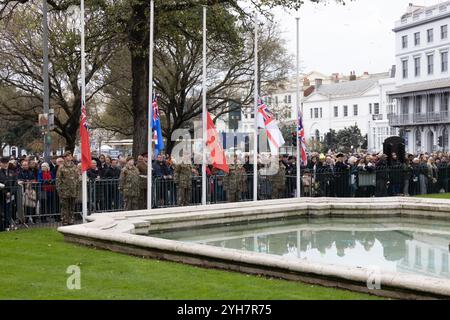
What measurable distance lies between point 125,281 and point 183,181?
1013 centimetres

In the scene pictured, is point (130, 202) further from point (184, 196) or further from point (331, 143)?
point (331, 143)

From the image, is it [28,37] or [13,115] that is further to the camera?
[13,115]

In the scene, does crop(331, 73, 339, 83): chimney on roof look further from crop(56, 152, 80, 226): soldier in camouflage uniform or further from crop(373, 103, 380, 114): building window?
crop(56, 152, 80, 226): soldier in camouflage uniform

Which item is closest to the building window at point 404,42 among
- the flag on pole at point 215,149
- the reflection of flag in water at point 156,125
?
the flag on pole at point 215,149

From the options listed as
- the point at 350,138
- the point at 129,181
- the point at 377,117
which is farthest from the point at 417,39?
the point at 129,181

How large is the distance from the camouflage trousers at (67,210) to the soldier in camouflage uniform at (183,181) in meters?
3.75

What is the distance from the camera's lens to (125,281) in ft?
31.3

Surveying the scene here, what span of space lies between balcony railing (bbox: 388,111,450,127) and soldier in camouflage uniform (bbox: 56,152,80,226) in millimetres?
52734

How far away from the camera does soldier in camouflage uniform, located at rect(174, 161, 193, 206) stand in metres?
19.5

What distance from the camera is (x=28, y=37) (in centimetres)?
3256

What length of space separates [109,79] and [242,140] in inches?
987
